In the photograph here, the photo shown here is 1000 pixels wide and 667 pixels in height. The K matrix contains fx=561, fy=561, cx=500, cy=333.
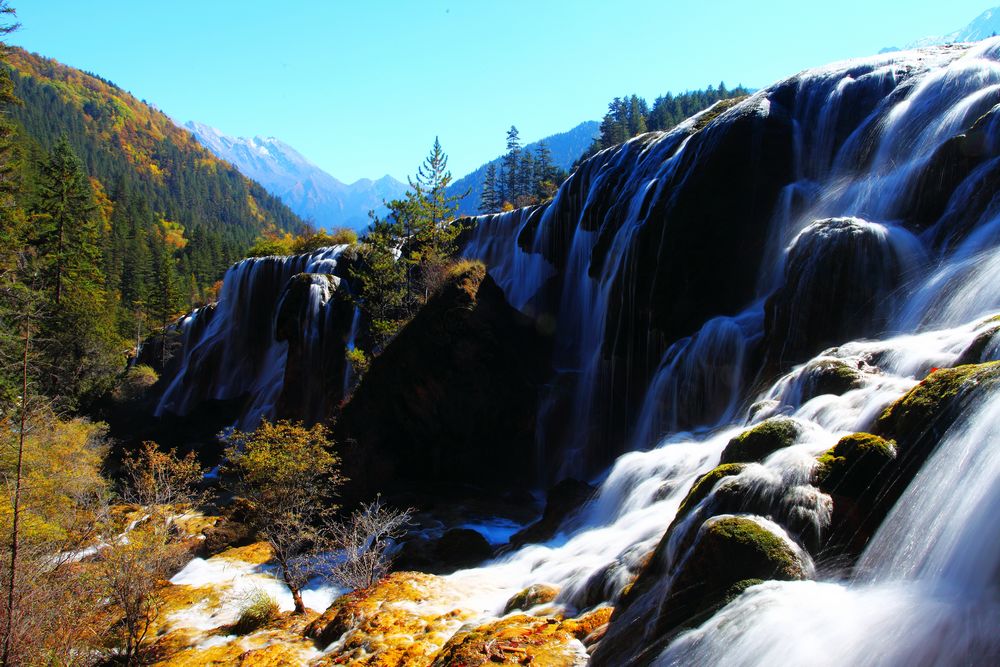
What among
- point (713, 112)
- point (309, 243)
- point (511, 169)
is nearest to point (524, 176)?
point (511, 169)

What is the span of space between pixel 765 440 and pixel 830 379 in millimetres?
2674

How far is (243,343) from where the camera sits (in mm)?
43156

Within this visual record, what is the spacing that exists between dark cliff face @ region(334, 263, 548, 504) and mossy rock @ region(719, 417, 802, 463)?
540 inches

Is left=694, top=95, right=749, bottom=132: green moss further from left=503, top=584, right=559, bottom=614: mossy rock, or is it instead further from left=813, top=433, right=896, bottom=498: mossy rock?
left=503, top=584, right=559, bottom=614: mossy rock

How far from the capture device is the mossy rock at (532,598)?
9390 mm

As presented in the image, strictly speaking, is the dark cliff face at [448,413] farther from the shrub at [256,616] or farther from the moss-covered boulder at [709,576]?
the moss-covered boulder at [709,576]

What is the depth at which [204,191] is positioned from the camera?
185 meters

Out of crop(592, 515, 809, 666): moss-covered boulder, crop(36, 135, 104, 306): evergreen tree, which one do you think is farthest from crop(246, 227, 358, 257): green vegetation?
crop(592, 515, 809, 666): moss-covered boulder

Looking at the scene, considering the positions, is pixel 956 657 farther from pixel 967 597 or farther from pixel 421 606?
pixel 421 606

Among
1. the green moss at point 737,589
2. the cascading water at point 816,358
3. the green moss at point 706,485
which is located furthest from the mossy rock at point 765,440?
the green moss at point 737,589

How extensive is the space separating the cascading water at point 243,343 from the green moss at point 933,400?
122 feet

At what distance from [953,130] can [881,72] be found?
5.36 meters

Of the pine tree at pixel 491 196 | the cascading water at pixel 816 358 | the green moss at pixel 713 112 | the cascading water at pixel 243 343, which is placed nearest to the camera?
the cascading water at pixel 816 358

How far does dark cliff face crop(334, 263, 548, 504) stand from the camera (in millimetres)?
21562
